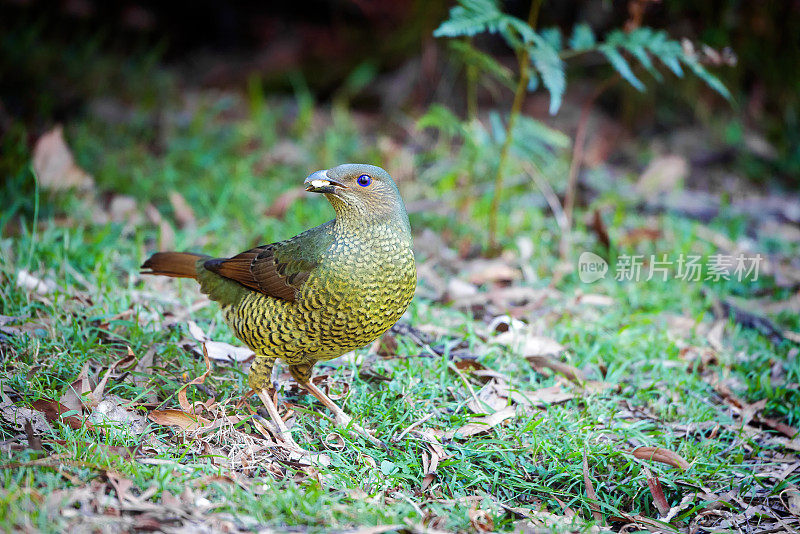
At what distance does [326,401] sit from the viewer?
372cm

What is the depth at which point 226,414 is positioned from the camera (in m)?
3.58

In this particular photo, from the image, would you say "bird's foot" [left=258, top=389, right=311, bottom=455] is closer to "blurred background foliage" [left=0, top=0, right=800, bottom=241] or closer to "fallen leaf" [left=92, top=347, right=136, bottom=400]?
"fallen leaf" [left=92, top=347, right=136, bottom=400]

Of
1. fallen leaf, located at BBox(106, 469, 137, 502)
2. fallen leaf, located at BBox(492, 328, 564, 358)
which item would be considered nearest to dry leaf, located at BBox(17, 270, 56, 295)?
fallen leaf, located at BBox(106, 469, 137, 502)

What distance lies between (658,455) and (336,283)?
1.73 m

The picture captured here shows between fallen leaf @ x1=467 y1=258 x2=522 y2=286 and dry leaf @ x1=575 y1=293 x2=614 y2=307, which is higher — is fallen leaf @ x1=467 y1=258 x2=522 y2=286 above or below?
above

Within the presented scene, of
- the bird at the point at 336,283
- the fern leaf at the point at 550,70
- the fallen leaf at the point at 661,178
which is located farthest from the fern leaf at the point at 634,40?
the fallen leaf at the point at 661,178

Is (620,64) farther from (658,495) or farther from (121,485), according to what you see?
(121,485)

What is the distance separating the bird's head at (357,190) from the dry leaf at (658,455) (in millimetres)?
1583

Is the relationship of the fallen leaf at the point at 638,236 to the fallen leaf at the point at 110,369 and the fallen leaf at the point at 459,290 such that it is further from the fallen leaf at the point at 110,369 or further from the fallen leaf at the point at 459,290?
the fallen leaf at the point at 110,369

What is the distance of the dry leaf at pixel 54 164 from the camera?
17.7ft

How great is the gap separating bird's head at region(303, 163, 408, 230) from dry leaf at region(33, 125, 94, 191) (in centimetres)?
289

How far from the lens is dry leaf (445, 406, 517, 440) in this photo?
3.68m

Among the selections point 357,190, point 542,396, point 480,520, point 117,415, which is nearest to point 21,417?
point 117,415

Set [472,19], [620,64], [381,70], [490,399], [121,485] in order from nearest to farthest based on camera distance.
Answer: [121,485] < [490,399] < [472,19] < [620,64] < [381,70]
